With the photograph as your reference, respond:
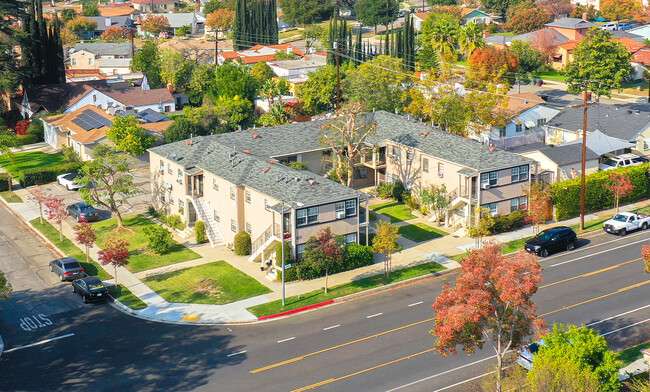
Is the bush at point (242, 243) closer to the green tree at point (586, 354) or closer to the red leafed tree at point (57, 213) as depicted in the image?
the red leafed tree at point (57, 213)

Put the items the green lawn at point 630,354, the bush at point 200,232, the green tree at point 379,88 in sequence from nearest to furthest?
the green lawn at point 630,354
the bush at point 200,232
the green tree at point 379,88

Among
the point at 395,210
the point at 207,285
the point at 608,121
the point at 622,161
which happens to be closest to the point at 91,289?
the point at 207,285

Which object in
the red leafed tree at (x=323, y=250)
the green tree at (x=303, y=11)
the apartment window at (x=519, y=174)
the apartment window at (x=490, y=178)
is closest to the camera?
the red leafed tree at (x=323, y=250)

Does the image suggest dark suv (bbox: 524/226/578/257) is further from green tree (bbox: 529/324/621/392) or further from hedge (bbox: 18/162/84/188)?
hedge (bbox: 18/162/84/188)

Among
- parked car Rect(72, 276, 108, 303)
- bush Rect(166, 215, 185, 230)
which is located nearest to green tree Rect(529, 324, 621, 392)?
parked car Rect(72, 276, 108, 303)

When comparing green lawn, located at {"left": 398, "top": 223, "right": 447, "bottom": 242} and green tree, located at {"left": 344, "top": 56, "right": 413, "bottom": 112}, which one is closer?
green lawn, located at {"left": 398, "top": 223, "right": 447, "bottom": 242}

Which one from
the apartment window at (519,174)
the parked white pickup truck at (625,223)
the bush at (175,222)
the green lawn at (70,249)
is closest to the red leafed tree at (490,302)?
the apartment window at (519,174)

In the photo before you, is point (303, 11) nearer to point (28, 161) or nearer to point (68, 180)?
point (28, 161)
